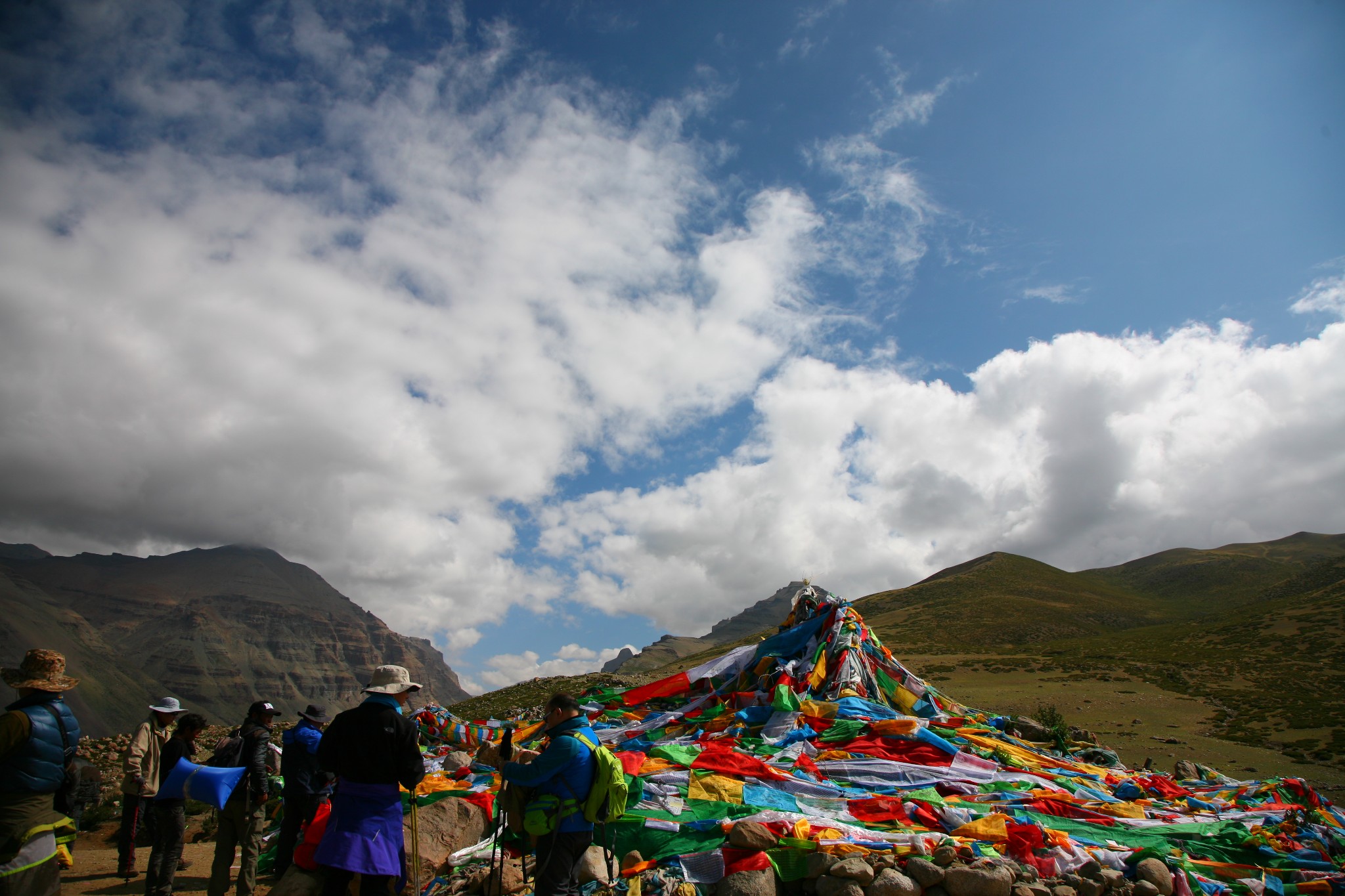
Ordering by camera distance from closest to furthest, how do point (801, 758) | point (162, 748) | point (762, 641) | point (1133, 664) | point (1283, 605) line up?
point (162, 748)
point (801, 758)
point (762, 641)
point (1133, 664)
point (1283, 605)

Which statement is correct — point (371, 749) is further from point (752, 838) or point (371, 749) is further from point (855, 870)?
point (855, 870)

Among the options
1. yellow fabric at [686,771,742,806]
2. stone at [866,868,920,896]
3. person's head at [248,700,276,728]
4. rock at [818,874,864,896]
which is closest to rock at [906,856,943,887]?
stone at [866,868,920,896]

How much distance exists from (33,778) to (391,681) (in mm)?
2453

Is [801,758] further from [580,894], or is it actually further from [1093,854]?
[580,894]

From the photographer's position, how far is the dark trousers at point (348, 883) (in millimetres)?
5266

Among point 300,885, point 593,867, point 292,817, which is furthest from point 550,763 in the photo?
point 292,817

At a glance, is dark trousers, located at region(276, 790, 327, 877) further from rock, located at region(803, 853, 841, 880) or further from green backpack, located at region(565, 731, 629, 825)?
rock, located at region(803, 853, 841, 880)

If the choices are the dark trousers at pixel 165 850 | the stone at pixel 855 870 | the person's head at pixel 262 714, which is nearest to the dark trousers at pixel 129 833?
the dark trousers at pixel 165 850

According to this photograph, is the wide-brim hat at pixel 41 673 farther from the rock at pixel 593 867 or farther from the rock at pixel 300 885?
the rock at pixel 593 867

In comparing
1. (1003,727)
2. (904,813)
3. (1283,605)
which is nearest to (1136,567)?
(1283,605)

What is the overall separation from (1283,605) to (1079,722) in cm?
4474

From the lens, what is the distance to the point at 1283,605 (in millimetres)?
55625

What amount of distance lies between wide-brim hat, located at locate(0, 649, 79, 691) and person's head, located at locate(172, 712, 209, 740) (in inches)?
124

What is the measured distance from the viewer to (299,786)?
7.79 meters
